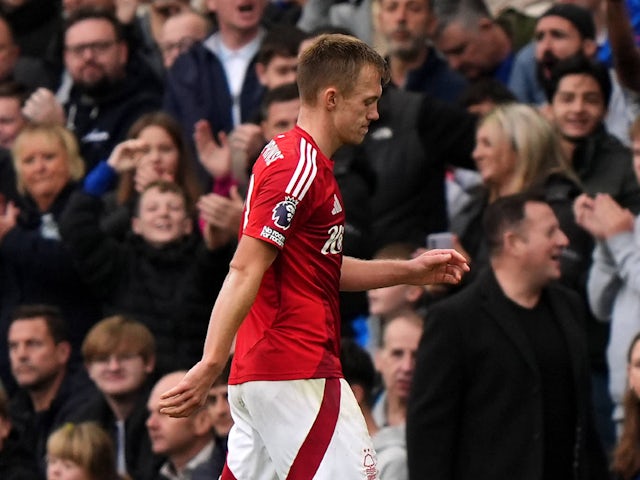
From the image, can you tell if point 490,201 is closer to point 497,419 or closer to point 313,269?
point 497,419

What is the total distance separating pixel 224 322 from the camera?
20.0 ft

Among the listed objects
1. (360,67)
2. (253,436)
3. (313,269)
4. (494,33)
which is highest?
(494,33)

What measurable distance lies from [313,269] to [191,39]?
7057mm

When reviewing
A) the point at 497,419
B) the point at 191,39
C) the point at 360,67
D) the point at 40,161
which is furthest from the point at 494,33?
the point at 360,67

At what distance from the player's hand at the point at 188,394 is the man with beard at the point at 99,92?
6924 millimetres

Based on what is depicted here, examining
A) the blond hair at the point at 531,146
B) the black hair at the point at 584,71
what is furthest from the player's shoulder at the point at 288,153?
the black hair at the point at 584,71

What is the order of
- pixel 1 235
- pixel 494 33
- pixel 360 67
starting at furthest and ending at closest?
pixel 494 33 → pixel 1 235 → pixel 360 67

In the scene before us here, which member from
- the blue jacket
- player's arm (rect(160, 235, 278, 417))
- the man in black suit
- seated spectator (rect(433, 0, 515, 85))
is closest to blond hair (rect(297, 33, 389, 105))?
player's arm (rect(160, 235, 278, 417))

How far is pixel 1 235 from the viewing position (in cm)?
1170

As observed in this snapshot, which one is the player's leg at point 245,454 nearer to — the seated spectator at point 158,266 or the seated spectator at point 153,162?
the seated spectator at point 158,266

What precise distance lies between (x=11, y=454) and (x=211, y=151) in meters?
2.28

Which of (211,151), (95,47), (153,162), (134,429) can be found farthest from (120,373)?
(95,47)

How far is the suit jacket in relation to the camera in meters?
8.82

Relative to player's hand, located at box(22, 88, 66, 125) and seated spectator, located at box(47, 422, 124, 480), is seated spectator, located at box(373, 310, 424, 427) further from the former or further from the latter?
player's hand, located at box(22, 88, 66, 125)
